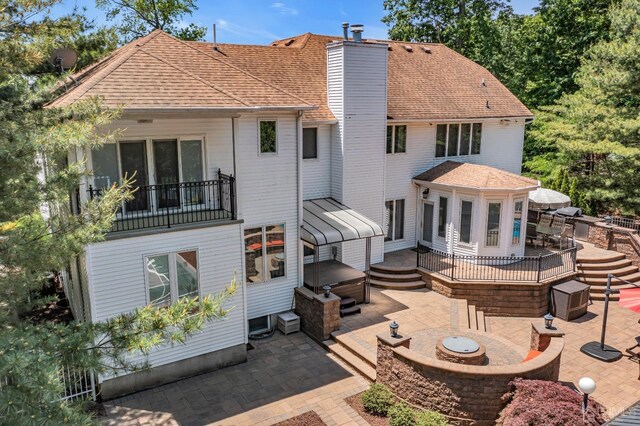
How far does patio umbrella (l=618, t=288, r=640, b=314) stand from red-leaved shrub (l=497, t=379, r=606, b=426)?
4.07 metres

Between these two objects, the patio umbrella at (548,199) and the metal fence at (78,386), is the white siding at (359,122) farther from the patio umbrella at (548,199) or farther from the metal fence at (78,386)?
the metal fence at (78,386)

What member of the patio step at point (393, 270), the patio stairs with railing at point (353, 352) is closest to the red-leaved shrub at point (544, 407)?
the patio stairs with railing at point (353, 352)

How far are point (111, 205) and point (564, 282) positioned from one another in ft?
59.3

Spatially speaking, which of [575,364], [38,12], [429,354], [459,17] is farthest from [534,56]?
[38,12]

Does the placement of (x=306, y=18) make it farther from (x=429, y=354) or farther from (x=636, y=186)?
(x=429, y=354)

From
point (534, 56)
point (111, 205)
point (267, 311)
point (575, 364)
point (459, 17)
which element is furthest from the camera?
point (459, 17)

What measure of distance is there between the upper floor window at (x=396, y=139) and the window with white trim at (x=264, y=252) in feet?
26.7

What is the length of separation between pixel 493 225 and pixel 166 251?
1437 cm

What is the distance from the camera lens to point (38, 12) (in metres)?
9.18

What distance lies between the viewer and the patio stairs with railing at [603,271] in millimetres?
20709

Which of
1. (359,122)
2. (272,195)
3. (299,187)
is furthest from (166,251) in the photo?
(359,122)

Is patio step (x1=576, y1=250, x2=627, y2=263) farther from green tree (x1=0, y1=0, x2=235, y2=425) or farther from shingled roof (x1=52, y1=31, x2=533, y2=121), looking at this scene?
green tree (x1=0, y1=0, x2=235, y2=425)

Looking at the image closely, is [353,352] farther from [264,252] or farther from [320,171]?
[320,171]

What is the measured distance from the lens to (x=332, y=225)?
698 inches
